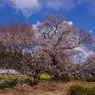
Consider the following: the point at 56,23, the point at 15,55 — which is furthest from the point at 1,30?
the point at 15,55

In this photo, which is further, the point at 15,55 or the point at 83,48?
the point at 83,48

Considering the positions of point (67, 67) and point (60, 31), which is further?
point (60, 31)

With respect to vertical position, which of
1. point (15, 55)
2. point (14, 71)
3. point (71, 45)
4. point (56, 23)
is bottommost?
point (14, 71)

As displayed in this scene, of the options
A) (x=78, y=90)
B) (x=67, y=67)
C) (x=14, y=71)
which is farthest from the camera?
(x=67, y=67)

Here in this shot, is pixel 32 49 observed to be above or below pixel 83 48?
below

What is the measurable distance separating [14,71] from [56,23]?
37.0 ft

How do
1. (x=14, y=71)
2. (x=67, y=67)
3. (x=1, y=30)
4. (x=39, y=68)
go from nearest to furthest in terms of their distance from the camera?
(x=14, y=71), (x=39, y=68), (x=67, y=67), (x=1, y=30)

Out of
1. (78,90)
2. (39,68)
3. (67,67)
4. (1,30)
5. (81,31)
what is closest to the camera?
(78,90)

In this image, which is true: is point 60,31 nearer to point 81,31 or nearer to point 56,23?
point 56,23

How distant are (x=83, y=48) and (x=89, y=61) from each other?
216 centimetres

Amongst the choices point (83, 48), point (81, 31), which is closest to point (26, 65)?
point (83, 48)

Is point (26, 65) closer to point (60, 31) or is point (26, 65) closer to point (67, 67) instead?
point (67, 67)

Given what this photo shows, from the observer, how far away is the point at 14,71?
23.7 feet

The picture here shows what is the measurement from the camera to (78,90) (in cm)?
559
